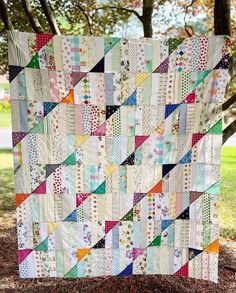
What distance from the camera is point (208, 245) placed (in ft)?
7.03

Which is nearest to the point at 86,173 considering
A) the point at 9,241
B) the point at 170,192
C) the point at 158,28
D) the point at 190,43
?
the point at 170,192

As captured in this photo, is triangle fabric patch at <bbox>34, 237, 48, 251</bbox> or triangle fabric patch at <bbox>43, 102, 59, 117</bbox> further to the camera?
triangle fabric patch at <bbox>34, 237, 48, 251</bbox>

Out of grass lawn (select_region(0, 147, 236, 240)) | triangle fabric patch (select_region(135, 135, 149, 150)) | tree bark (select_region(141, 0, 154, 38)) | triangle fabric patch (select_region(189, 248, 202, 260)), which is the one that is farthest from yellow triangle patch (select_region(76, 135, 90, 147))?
grass lawn (select_region(0, 147, 236, 240))

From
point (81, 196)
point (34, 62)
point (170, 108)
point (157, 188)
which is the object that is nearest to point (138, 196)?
point (157, 188)

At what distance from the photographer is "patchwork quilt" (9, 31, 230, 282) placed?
191 centimetres

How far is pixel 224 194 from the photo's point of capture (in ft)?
17.1

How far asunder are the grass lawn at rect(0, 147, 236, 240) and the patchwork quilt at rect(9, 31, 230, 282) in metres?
1.70

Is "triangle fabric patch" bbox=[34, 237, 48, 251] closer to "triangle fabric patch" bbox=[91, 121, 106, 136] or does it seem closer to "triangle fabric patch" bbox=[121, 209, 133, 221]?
"triangle fabric patch" bbox=[121, 209, 133, 221]

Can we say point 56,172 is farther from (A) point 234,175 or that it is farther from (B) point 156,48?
(A) point 234,175

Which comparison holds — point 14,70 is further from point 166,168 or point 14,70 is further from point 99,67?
point 166,168

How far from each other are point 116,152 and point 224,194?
364 centimetres

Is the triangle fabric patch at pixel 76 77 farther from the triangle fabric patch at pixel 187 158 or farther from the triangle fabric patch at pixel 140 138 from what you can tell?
the triangle fabric patch at pixel 187 158

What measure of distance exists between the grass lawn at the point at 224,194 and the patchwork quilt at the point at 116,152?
1.70 meters

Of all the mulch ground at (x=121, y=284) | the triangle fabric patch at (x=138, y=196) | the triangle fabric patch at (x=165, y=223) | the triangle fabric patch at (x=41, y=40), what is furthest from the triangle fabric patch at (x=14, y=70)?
the mulch ground at (x=121, y=284)
